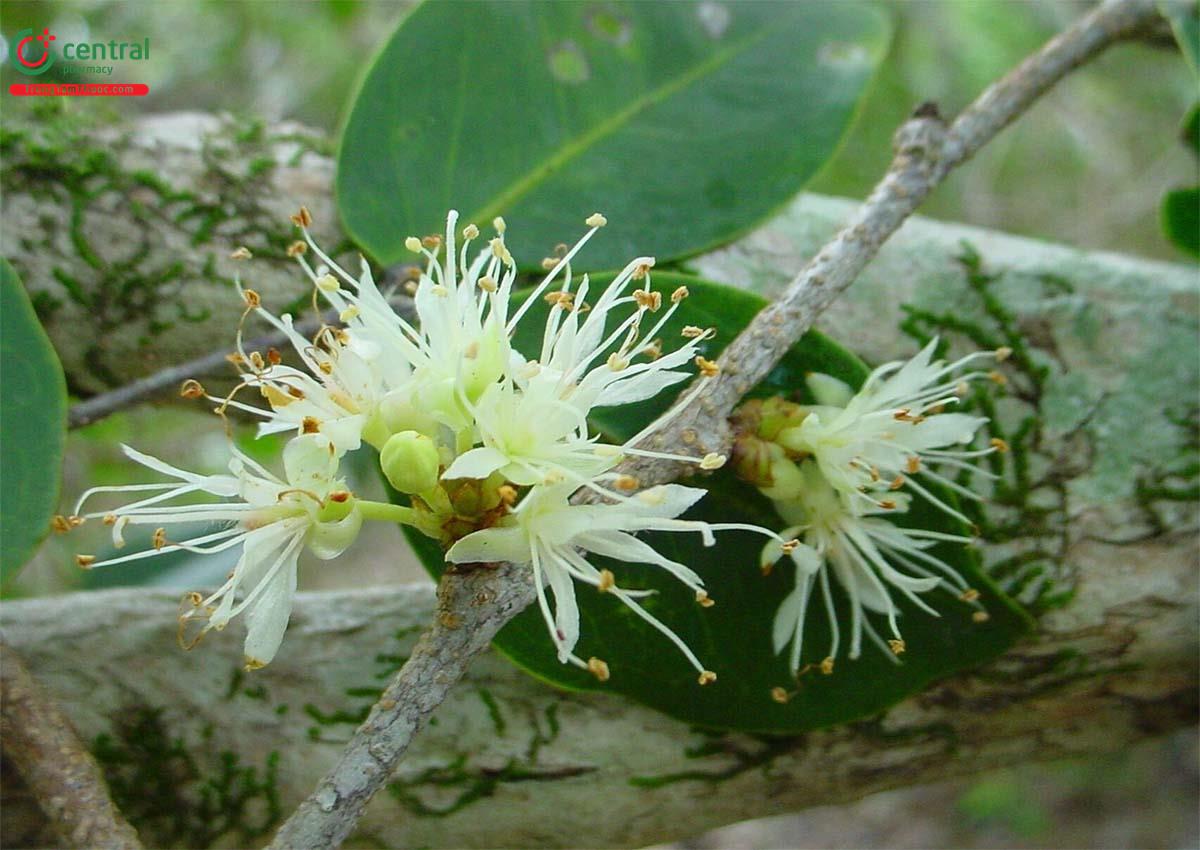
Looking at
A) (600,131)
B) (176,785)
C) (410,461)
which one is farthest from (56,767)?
(600,131)

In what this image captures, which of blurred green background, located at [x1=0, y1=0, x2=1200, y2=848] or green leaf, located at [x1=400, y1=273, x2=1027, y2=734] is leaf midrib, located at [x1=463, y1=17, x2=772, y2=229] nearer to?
green leaf, located at [x1=400, y1=273, x2=1027, y2=734]

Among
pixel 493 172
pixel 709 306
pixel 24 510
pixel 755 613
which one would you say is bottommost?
pixel 755 613

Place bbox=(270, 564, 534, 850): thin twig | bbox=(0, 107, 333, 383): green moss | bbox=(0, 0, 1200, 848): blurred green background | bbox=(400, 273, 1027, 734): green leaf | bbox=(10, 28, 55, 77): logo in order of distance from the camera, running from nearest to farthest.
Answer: bbox=(270, 564, 534, 850): thin twig
bbox=(400, 273, 1027, 734): green leaf
bbox=(0, 107, 333, 383): green moss
bbox=(10, 28, 55, 77): logo
bbox=(0, 0, 1200, 848): blurred green background

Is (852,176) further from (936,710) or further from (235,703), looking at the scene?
(235,703)

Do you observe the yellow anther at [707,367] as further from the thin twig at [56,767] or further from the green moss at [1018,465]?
the thin twig at [56,767]

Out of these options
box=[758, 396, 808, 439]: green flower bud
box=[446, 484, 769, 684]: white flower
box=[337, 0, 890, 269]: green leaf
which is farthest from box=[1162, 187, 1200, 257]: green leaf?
box=[446, 484, 769, 684]: white flower

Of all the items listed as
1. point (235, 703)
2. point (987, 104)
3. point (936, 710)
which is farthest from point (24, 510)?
point (987, 104)
